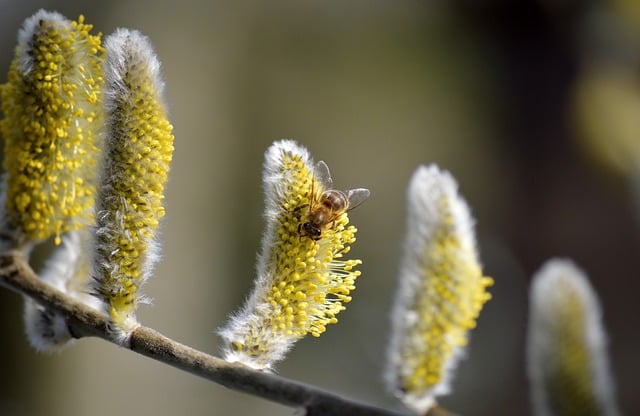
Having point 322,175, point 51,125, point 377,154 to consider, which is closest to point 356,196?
point 322,175

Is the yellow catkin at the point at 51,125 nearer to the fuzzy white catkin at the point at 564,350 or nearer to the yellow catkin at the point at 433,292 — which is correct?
the yellow catkin at the point at 433,292

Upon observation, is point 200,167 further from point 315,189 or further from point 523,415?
point 315,189

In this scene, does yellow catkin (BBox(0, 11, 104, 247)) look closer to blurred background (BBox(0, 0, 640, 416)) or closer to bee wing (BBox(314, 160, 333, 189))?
bee wing (BBox(314, 160, 333, 189))

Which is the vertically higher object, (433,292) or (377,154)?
(433,292)

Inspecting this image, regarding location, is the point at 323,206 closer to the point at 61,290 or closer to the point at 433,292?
the point at 433,292

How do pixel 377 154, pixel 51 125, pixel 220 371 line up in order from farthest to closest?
1. pixel 377 154
2. pixel 51 125
3. pixel 220 371

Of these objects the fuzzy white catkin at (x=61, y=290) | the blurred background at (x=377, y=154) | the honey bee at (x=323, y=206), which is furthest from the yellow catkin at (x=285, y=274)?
the blurred background at (x=377, y=154)

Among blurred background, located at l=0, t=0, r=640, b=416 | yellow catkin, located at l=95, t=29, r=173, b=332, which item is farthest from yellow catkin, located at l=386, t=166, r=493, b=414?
blurred background, located at l=0, t=0, r=640, b=416
